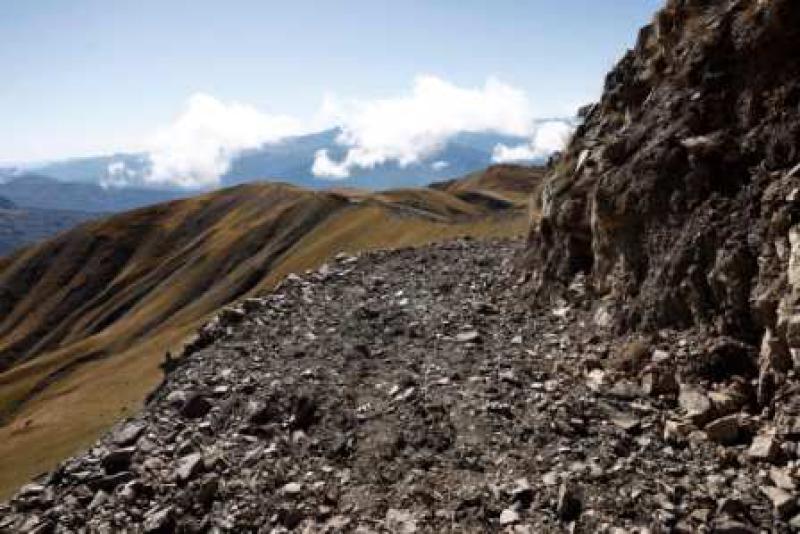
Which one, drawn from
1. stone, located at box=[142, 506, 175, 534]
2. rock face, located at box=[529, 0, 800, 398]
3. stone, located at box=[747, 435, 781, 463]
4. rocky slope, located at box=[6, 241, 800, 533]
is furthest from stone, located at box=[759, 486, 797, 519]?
stone, located at box=[142, 506, 175, 534]

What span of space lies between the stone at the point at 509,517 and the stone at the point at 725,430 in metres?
4.56

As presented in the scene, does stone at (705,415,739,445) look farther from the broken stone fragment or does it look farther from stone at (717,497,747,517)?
stone at (717,497,747,517)

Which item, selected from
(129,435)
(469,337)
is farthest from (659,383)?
(129,435)

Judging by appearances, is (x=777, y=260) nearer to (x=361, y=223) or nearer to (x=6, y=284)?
(x=361, y=223)

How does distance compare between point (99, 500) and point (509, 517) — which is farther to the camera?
point (99, 500)

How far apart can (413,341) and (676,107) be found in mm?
11286

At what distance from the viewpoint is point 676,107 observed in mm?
21875

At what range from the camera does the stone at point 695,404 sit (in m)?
15.8

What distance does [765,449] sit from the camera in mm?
14203

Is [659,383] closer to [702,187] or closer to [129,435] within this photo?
[702,187]

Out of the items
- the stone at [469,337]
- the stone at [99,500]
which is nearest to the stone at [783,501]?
the stone at [469,337]

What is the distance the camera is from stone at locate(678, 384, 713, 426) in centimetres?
1583

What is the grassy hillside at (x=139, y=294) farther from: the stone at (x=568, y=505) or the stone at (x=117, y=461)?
the stone at (x=568, y=505)

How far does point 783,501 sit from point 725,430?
2.32m
